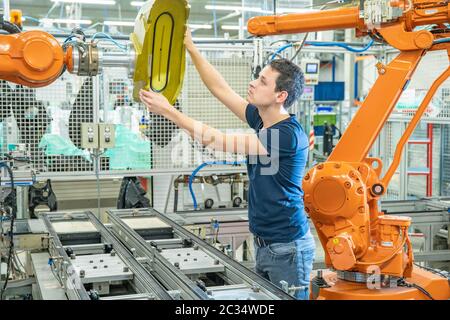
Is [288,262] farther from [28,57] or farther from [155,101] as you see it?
[28,57]

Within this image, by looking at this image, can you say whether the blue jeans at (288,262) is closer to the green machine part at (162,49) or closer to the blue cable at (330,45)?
the green machine part at (162,49)

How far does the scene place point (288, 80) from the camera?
2.74 metres

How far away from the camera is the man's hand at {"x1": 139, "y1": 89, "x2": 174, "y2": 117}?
2162mm

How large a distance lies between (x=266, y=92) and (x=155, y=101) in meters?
0.72

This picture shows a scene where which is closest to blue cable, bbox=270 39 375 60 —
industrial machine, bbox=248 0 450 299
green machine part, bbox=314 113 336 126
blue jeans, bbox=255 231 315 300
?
industrial machine, bbox=248 0 450 299

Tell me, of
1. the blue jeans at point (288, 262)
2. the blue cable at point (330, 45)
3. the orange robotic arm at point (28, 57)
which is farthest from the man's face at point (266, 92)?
the blue cable at point (330, 45)

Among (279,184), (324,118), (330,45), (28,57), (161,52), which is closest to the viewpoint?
(28,57)

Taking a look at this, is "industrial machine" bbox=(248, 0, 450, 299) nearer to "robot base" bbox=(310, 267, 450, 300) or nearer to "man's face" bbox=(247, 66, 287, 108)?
"robot base" bbox=(310, 267, 450, 300)

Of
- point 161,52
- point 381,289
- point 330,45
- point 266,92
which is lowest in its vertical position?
point 381,289

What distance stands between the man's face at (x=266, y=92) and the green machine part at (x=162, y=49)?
1.82 ft

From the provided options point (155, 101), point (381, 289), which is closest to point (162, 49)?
point (155, 101)

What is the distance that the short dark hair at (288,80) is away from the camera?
274cm

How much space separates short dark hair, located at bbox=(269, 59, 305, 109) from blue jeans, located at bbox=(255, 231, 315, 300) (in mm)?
697

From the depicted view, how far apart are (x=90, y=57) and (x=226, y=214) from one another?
2.59m
